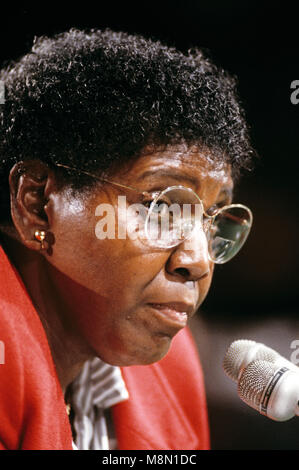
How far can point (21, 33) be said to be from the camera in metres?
1.48

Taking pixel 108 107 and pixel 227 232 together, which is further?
pixel 227 232

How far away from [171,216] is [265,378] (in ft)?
1.49

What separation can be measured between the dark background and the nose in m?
0.70

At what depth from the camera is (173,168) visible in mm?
1202

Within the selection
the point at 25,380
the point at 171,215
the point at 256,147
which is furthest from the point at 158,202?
the point at 256,147

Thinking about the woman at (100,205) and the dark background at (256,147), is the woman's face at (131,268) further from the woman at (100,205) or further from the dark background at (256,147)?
the dark background at (256,147)

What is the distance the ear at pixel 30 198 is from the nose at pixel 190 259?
343 millimetres

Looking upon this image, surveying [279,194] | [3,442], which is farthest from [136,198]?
[279,194]

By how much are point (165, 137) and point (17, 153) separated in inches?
16.0

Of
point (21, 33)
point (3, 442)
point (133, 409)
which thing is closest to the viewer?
point (3, 442)

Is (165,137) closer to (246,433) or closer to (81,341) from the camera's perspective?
(81,341)

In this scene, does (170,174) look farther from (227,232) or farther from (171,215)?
(227,232)

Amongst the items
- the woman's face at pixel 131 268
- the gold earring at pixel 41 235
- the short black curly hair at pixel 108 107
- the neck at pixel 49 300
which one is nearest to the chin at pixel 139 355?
the woman's face at pixel 131 268

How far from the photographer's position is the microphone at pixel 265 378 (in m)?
1.01
